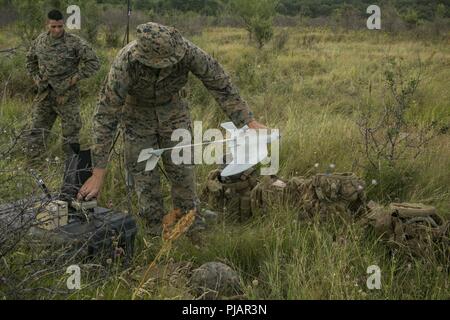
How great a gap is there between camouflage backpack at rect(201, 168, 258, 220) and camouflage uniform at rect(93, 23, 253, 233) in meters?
0.38

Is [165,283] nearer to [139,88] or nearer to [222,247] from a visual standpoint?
[222,247]

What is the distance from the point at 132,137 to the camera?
12.1 ft

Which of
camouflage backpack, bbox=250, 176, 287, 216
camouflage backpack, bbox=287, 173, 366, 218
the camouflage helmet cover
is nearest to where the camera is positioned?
the camouflage helmet cover

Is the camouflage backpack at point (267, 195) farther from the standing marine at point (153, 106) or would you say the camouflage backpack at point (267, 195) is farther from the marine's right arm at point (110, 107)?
the marine's right arm at point (110, 107)

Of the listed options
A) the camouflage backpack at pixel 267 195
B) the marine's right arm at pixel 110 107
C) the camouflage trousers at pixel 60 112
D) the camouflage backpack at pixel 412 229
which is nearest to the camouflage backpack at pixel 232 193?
the camouflage backpack at pixel 267 195

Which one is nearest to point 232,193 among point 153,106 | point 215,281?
point 153,106

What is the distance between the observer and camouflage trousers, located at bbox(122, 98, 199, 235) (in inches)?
143

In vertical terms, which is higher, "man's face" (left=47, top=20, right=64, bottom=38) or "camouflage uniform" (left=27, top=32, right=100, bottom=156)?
"man's face" (left=47, top=20, right=64, bottom=38)

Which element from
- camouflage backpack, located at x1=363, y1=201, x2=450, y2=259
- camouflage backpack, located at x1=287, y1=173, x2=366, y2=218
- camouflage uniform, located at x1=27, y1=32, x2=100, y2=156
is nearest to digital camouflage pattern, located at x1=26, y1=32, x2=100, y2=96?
camouflage uniform, located at x1=27, y1=32, x2=100, y2=156

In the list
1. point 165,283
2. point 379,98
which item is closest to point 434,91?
point 379,98

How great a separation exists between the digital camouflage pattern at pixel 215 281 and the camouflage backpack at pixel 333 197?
1.00 m

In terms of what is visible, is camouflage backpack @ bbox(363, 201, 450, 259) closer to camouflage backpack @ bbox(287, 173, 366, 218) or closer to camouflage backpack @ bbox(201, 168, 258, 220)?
camouflage backpack @ bbox(287, 173, 366, 218)

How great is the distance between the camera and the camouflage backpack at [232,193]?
13.4ft

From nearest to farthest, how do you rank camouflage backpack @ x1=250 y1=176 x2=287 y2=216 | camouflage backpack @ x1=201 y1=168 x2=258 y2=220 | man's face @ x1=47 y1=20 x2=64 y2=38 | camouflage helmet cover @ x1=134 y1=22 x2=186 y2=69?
camouflage helmet cover @ x1=134 y1=22 x2=186 y2=69 → camouflage backpack @ x1=250 y1=176 x2=287 y2=216 → camouflage backpack @ x1=201 y1=168 x2=258 y2=220 → man's face @ x1=47 y1=20 x2=64 y2=38
